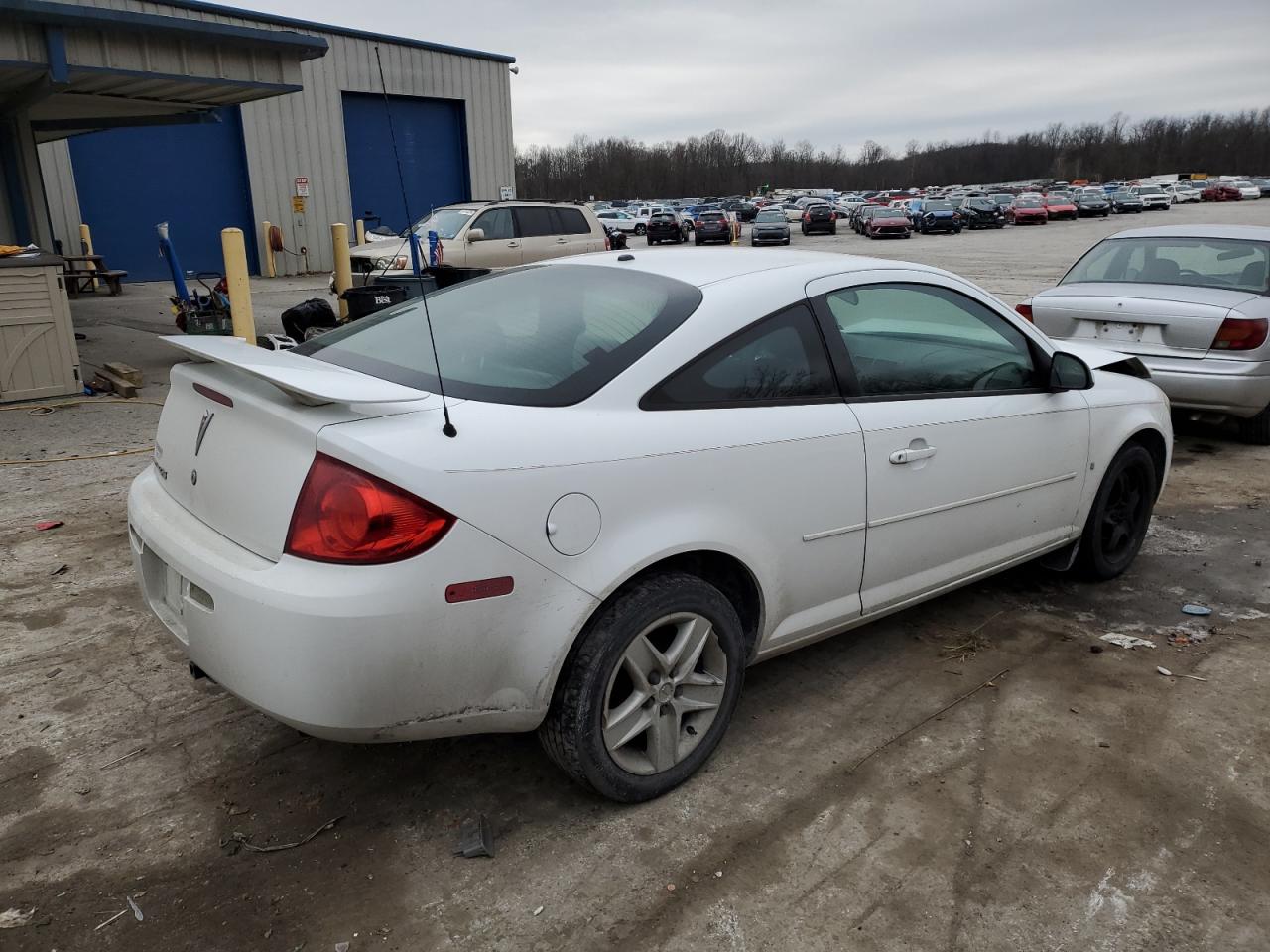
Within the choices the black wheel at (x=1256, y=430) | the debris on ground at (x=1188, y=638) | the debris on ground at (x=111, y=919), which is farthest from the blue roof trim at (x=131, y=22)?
the black wheel at (x=1256, y=430)

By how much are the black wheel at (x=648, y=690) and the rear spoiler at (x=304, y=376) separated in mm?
828

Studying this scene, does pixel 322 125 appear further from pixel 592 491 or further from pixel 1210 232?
pixel 592 491

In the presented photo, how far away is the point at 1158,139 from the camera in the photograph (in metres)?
129

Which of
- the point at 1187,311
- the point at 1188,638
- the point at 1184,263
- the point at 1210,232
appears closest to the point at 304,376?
the point at 1188,638

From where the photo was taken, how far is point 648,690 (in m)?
2.68

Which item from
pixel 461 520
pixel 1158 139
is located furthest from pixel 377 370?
pixel 1158 139

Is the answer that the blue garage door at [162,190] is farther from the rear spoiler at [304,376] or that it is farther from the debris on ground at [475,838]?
the debris on ground at [475,838]

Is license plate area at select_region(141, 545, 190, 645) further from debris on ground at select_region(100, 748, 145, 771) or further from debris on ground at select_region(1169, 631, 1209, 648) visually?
debris on ground at select_region(1169, 631, 1209, 648)

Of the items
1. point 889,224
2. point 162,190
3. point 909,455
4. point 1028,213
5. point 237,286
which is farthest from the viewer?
point 1028,213

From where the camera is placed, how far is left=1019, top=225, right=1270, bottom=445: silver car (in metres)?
6.57

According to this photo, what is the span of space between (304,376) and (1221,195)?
87.2 meters

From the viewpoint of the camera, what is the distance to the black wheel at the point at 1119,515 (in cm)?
431

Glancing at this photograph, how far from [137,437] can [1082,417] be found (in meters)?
6.60

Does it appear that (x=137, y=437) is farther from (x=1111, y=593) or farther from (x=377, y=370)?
(x=1111, y=593)
